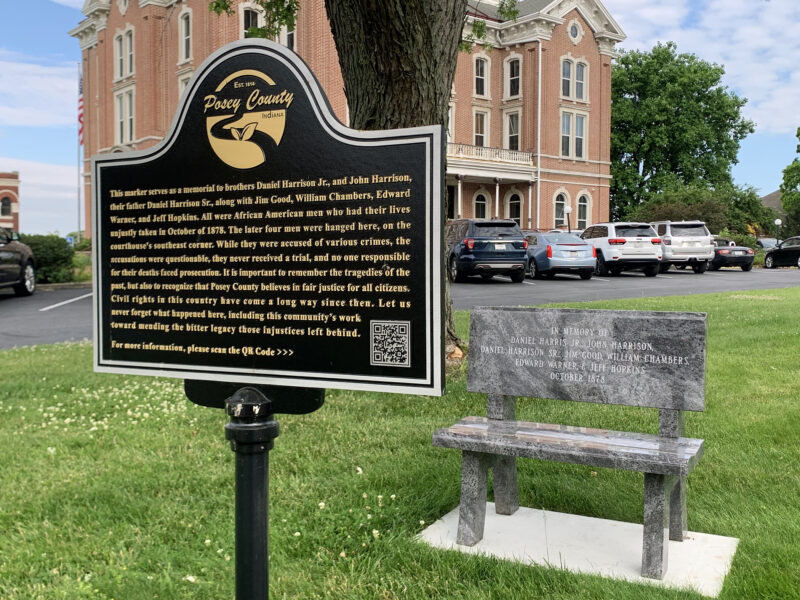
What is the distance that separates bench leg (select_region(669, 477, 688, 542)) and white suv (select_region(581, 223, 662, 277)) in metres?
22.2

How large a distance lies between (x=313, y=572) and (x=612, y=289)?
55.5ft

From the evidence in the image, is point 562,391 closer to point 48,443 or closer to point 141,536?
point 141,536

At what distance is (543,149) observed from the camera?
131 feet

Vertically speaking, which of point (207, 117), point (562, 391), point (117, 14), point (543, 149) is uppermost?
point (117, 14)

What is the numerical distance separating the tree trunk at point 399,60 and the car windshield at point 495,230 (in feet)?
49.4

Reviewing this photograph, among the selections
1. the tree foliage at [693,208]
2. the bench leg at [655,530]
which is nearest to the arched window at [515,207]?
the tree foliage at [693,208]

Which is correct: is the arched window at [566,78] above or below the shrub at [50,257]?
above

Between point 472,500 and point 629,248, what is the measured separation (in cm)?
2255

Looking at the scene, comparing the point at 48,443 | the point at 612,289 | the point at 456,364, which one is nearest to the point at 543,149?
the point at 612,289

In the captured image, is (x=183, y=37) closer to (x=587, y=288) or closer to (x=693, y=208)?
(x=587, y=288)

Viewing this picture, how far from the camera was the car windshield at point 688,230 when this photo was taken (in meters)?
27.5

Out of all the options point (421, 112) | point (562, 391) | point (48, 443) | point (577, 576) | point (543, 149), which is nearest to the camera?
point (577, 576)

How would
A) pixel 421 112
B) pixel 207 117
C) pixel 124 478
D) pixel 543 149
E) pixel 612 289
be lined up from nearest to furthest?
pixel 207 117, pixel 124 478, pixel 421 112, pixel 612 289, pixel 543 149

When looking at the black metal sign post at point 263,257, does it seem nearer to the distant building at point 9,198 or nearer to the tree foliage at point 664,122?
the tree foliage at point 664,122
